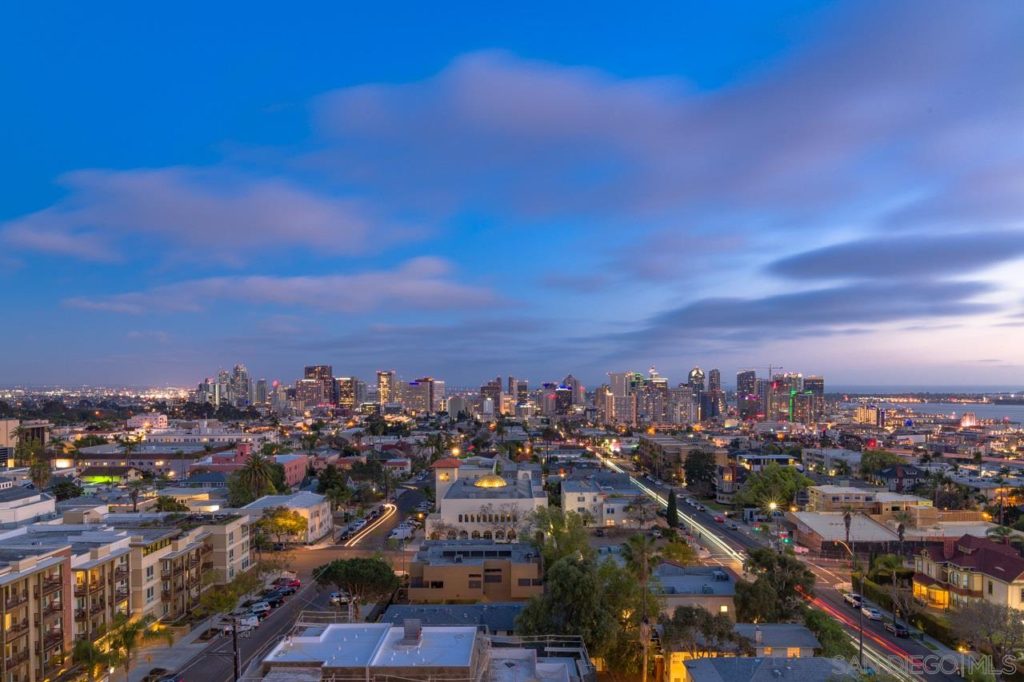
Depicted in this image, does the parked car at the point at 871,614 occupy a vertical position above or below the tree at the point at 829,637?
below

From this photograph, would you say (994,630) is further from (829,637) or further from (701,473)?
(701,473)

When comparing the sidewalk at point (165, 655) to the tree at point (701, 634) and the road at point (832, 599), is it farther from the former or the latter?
the road at point (832, 599)

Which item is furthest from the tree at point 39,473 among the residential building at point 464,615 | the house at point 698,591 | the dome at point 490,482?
the house at point 698,591

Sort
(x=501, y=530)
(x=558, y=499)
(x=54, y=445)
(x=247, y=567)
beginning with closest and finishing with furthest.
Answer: (x=247, y=567)
(x=501, y=530)
(x=558, y=499)
(x=54, y=445)

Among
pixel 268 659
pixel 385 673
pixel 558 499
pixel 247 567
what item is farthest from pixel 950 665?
pixel 558 499

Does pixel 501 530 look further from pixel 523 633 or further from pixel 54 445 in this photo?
pixel 54 445

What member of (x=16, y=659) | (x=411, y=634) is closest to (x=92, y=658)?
(x=16, y=659)
